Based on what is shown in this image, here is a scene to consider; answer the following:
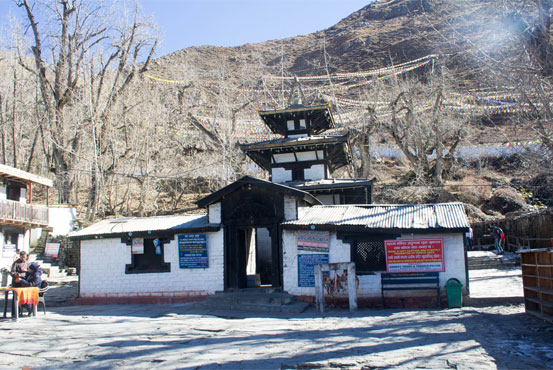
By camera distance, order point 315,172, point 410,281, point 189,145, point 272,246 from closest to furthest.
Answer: point 410,281 → point 272,246 → point 315,172 → point 189,145

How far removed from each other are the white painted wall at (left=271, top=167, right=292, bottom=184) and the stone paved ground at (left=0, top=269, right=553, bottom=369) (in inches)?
443

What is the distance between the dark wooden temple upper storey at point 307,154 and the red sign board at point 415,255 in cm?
751

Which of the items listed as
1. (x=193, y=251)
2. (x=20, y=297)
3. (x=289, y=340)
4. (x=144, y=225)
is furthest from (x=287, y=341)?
(x=144, y=225)

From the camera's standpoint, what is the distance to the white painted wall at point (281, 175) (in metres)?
24.3

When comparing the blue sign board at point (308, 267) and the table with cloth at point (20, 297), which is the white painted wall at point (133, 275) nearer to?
the blue sign board at point (308, 267)

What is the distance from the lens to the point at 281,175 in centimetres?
2433

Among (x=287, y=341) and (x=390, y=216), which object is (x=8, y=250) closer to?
(x=390, y=216)

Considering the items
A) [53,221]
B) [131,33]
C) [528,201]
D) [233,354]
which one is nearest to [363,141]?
[528,201]

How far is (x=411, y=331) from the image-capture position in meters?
10.0

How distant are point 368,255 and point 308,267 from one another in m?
2.04

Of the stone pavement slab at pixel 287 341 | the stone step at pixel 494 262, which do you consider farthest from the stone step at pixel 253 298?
the stone step at pixel 494 262

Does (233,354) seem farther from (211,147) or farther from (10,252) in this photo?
(211,147)

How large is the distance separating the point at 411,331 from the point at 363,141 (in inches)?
1306

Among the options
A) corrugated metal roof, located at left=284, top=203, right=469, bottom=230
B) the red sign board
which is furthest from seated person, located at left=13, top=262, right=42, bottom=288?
the red sign board
